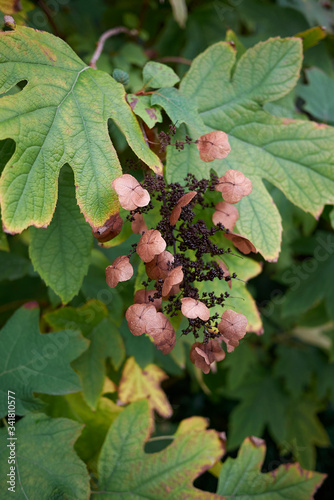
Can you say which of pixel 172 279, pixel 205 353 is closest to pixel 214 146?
pixel 172 279

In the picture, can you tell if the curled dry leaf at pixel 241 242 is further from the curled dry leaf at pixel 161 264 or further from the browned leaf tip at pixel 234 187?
the curled dry leaf at pixel 161 264

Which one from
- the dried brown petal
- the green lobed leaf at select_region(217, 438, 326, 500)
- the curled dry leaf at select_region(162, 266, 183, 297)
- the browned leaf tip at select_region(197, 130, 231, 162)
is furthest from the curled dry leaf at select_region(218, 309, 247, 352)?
the green lobed leaf at select_region(217, 438, 326, 500)

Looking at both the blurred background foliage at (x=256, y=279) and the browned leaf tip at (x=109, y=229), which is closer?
the browned leaf tip at (x=109, y=229)

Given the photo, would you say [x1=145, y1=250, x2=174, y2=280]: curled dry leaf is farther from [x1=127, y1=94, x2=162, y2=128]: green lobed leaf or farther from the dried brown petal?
[x1=127, y1=94, x2=162, y2=128]: green lobed leaf

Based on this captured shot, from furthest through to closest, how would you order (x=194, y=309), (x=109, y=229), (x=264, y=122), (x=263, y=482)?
(x=263, y=482) < (x=264, y=122) < (x=109, y=229) < (x=194, y=309)

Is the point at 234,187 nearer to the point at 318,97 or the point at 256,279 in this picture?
the point at 318,97

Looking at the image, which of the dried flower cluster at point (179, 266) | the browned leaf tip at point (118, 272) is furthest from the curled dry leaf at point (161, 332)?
the browned leaf tip at point (118, 272)

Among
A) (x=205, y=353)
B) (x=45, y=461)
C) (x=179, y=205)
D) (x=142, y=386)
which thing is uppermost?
(x=179, y=205)
